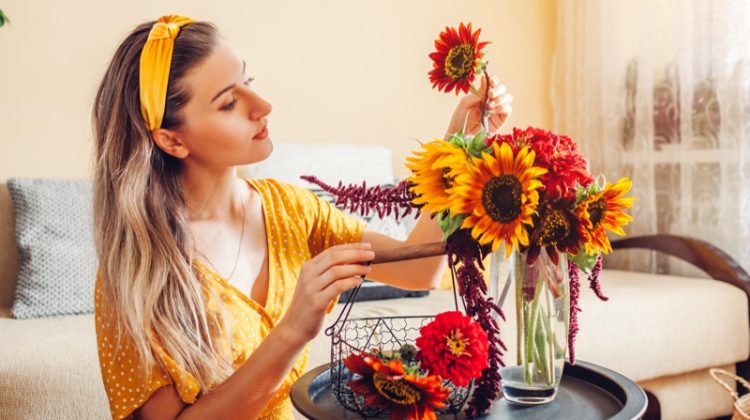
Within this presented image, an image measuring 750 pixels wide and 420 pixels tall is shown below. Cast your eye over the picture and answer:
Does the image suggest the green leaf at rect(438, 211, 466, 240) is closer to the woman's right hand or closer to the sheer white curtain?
the woman's right hand

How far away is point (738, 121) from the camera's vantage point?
2516mm

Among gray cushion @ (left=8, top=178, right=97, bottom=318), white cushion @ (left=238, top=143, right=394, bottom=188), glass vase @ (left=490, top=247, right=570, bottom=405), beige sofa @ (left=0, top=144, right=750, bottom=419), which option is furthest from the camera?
white cushion @ (left=238, top=143, right=394, bottom=188)

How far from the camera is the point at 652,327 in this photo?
227 cm

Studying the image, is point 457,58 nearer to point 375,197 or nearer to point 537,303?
point 375,197

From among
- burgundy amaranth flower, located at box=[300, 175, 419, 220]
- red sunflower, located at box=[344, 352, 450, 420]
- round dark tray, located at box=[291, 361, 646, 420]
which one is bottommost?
round dark tray, located at box=[291, 361, 646, 420]

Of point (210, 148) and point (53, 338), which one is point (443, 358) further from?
point (53, 338)

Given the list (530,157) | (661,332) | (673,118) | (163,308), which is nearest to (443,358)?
(530,157)

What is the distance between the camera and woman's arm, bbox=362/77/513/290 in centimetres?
116

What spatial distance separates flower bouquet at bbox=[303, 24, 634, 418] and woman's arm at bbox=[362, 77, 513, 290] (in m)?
0.19

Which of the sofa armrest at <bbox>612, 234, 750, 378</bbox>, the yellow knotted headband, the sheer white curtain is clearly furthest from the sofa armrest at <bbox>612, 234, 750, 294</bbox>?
the yellow knotted headband

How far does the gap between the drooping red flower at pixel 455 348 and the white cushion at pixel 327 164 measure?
5.70 feet

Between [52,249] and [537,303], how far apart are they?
1.67m

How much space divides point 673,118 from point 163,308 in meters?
2.21

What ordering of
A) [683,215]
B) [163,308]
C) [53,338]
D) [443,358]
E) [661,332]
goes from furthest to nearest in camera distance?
1. [683,215]
2. [661,332]
3. [53,338]
4. [163,308]
5. [443,358]
